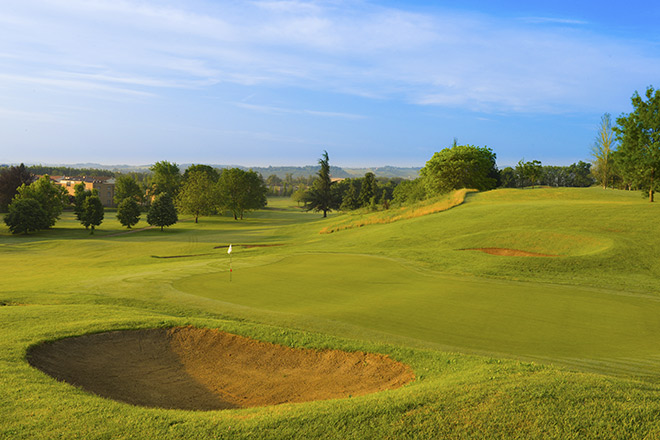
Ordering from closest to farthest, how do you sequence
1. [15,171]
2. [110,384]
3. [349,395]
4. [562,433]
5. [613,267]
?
[562,433] < [349,395] < [110,384] < [613,267] < [15,171]

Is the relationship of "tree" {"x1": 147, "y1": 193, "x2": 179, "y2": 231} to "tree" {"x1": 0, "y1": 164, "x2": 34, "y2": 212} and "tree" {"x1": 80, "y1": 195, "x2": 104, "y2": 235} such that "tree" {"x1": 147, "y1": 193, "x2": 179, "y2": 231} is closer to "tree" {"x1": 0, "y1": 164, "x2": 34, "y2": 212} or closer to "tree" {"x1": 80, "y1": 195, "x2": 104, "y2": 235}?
"tree" {"x1": 80, "y1": 195, "x2": 104, "y2": 235}

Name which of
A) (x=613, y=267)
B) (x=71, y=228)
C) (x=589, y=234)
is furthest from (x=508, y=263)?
(x=71, y=228)

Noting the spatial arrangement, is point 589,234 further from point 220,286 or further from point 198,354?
point 198,354

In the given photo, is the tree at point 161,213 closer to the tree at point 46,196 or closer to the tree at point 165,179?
the tree at point 46,196

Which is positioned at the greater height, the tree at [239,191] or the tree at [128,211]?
the tree at [239,191]

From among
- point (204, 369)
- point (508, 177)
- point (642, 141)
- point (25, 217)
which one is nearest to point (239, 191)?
point (25, 217)

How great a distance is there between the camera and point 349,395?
791cm

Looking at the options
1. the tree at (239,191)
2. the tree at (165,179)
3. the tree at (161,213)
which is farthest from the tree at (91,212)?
the tree at (165,179)

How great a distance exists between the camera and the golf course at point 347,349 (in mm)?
6145

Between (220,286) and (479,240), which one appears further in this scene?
(479,240)

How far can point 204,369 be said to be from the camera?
9.83 meters

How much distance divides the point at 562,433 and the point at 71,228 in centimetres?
7521

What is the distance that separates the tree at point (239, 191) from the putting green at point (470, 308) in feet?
218

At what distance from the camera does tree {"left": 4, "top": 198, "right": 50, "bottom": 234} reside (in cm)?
5862
